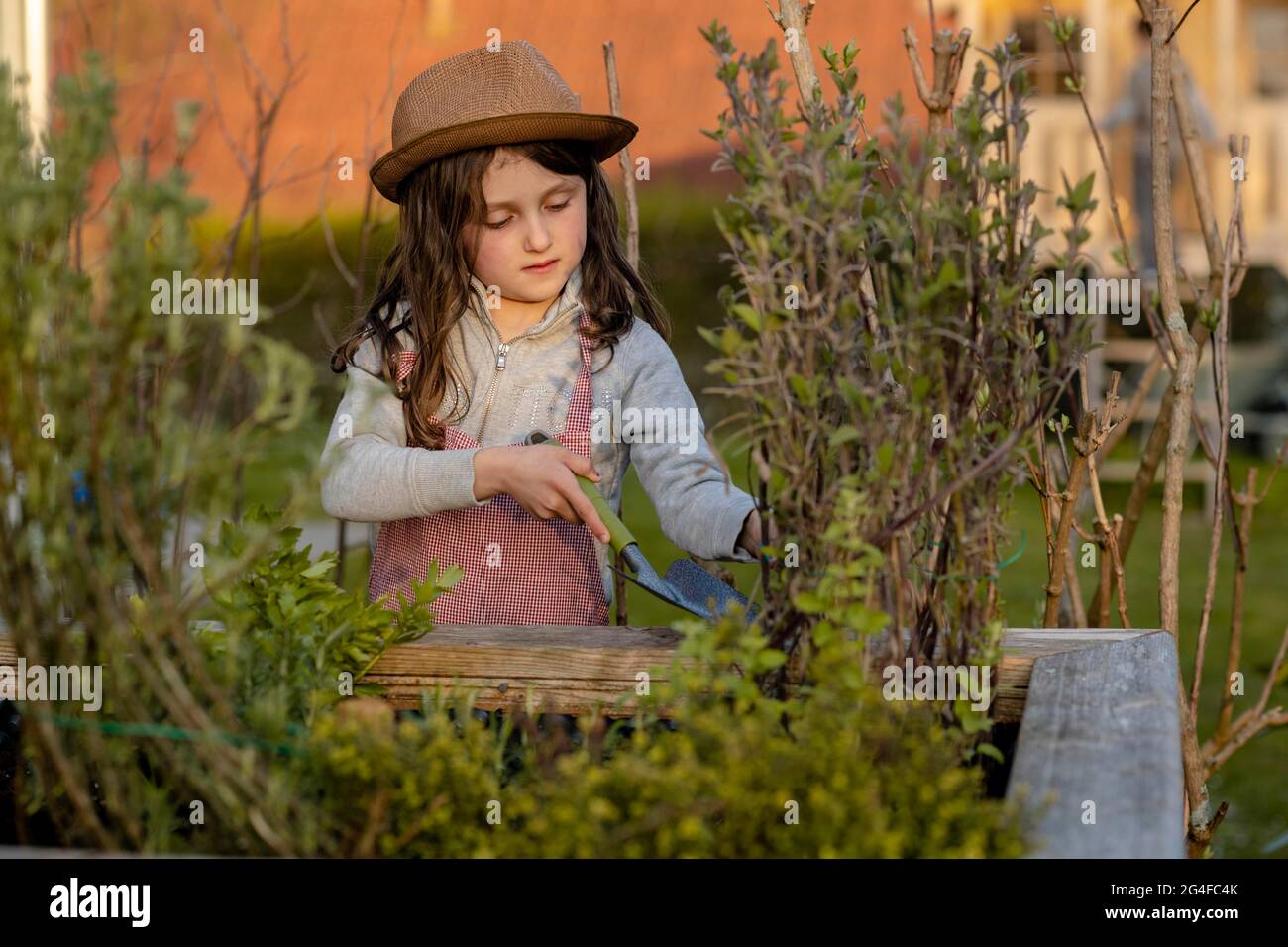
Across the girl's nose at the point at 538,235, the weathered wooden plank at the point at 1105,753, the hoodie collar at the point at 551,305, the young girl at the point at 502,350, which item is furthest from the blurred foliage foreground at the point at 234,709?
the hoodie collar at the point at 551,305

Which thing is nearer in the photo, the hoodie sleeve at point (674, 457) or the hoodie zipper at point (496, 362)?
the hoodie sleeve at point (674, 457)

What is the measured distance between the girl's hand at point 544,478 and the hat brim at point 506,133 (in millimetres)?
520

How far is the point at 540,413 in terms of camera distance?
2555 millimetres

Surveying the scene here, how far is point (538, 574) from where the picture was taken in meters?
2.52

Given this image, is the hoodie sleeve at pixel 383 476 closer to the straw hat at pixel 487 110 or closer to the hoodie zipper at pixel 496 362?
the hoodie zipper at pixel 496 362

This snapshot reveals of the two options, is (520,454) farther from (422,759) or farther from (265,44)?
(265,44)

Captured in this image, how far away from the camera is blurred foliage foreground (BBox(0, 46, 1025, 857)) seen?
4.61ft

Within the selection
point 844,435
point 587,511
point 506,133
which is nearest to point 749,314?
point 844,435

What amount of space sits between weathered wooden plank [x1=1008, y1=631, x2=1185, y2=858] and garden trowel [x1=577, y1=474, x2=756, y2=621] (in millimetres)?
412

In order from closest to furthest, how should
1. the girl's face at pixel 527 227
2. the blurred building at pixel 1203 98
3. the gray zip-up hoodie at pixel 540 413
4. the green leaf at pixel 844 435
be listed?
1. the green leaf at pixel 844 435
2. the gray zip-up hoodie at pixel 540 413
3. the girl's face at pixel 527 227
4. the blurred building at pixel 1203 98

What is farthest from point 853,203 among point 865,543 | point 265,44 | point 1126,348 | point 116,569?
point 265,44

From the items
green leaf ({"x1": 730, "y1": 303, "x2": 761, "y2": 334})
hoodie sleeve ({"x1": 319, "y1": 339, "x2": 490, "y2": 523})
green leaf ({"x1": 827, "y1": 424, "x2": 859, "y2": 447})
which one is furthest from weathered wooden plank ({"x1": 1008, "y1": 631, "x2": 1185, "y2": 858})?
hoodie sleeve ({"x1": 319, "y1": 339, "x2": 490, "y2": 523})

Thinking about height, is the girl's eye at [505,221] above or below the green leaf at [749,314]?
above

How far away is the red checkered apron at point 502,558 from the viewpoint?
2510 millimetres
